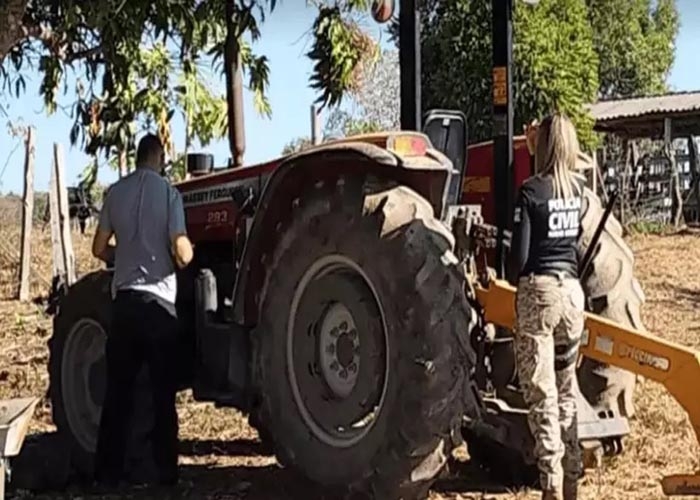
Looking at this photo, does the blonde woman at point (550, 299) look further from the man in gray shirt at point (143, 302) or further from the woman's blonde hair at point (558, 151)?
the man in gray shirt at point (143, 302)

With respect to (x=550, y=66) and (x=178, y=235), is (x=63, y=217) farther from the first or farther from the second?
(x=550, y=66)

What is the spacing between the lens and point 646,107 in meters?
31.3

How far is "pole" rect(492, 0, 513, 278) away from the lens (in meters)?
6.18

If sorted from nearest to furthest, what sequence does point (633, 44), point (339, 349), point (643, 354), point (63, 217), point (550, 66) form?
1. point (643, 354)
2. point (339, 349)
3. point (63, 217)
4. point (550, 66)
5. point (633, 44)

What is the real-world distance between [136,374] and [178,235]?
81 cm

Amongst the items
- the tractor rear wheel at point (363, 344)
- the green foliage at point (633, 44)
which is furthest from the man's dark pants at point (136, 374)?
the green foliage at point (633, 44)

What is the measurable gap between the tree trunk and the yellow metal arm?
3426 mm

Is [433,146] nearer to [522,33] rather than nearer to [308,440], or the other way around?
[308,440]

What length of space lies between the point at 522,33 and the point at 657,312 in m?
13.0

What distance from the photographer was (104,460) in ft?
23.0

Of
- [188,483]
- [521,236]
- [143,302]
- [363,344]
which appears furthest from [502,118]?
→ [188,483]

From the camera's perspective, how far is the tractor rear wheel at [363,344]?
5.38 metres

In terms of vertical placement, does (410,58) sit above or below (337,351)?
above

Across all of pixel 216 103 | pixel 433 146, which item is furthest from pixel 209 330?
pixel 216 103
